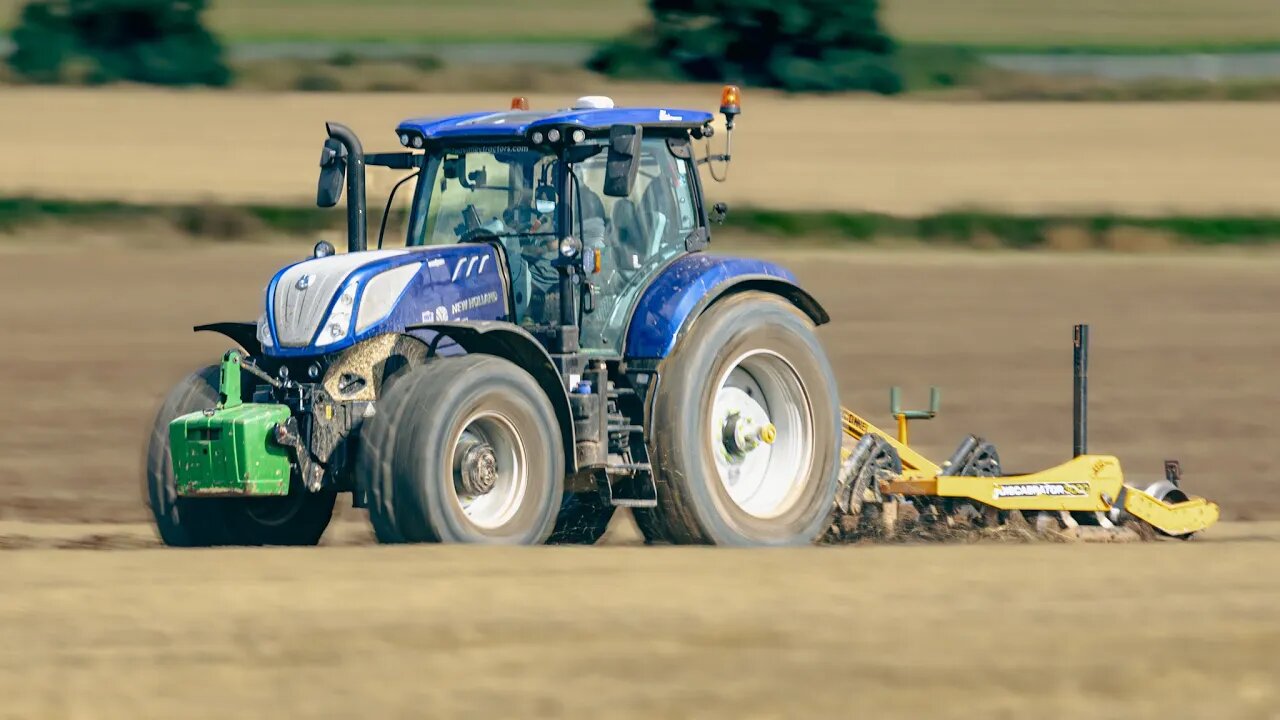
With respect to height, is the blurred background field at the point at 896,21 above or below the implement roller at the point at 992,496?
above

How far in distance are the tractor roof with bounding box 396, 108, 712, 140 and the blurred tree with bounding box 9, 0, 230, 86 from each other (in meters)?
25.4

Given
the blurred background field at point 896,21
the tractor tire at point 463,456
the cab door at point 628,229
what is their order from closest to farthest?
the tractor tire at point 463,456 → the cab door at point 628,229 → the blurred background field at point 896,21

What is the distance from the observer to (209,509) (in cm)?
1078

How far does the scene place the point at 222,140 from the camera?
30094 mm

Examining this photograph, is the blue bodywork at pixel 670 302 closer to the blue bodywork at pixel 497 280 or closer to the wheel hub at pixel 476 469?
the blue bodywork at pixel 497 280

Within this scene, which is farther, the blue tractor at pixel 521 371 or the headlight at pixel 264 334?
the headlight at pixel 264 334

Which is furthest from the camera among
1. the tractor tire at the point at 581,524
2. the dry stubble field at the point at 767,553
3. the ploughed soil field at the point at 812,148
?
the ploughed soil field at the point at 812,148

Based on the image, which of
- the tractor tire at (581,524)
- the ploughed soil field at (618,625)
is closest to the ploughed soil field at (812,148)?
the ploughed soil field at (618,625)

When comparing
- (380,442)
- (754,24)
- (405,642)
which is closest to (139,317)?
(380,442)

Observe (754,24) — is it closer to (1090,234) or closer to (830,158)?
(830,158)

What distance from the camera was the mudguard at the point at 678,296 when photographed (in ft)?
35.0

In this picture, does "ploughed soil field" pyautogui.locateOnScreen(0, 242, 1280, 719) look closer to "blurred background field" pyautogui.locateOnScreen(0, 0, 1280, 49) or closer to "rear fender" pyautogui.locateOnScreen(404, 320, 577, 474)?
"rear fender" pyautogui.locateOnScreen(404, 320, 577, 474)

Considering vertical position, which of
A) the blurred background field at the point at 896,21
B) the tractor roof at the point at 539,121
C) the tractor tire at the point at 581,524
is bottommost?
the tractor tire at the point at 581,524

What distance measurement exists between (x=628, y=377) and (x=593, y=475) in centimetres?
46
